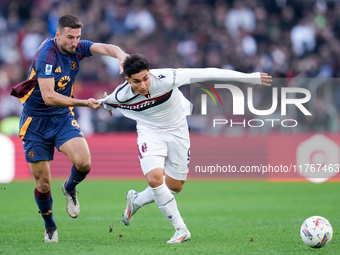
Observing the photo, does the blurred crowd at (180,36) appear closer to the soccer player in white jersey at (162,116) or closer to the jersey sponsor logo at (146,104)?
the soccer player in white jersey at (162,116)

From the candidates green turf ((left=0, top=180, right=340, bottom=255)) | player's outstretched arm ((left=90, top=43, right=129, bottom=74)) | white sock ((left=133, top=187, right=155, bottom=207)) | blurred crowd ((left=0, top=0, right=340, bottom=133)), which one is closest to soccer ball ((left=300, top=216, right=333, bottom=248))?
green turf ((left=0, top=180, right=340, bottom=255))

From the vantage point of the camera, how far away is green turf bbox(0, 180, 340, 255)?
7.82m

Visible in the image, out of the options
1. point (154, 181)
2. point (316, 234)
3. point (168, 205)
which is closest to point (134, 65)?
point (154, 181)

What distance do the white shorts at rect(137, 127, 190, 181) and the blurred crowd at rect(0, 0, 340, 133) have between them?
9626 mm

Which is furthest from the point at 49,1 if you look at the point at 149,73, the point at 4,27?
the point at 149,73

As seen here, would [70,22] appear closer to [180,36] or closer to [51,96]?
[51,96]

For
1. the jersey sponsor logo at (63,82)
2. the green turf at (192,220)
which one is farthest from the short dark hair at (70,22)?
the green turf at (192,220)

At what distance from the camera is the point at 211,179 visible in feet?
60.1

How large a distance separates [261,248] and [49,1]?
16.3 metres

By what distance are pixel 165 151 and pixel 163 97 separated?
0.67 m

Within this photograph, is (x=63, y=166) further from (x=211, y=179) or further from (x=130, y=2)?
(x=130, y=2)

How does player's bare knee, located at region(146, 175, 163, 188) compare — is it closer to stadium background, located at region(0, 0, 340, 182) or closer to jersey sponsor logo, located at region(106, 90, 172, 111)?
jersey sponsor logo, located at region(106, 90, 172, 111)

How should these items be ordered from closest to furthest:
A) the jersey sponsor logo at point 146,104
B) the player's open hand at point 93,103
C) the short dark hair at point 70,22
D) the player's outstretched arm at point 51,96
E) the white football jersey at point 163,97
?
the player's open hand at point 93,103 < the player's outstretched arm at point 51,96 < the white football jersey at point 163,97 < the short dark hair at point 70,22 < the jersey sponsor logo at point 146,104

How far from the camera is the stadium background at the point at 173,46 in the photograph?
18.0m
